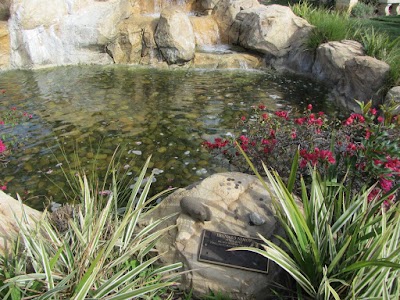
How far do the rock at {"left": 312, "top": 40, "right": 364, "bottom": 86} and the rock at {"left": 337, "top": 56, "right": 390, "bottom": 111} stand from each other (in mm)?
509

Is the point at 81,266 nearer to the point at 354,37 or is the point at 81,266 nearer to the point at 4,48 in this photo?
the point at 354,37

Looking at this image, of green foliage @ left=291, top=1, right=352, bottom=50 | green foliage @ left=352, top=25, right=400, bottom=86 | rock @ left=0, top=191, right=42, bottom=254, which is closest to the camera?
rock @ left=0, top=191, right=42, bottom=254

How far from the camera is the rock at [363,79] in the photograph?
8.45 metres

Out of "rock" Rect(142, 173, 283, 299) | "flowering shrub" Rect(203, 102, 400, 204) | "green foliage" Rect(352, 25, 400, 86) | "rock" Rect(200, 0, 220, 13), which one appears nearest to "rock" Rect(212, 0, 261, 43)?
"rock" Rect(200, 0, 220, 13)

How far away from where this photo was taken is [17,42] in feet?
39.0

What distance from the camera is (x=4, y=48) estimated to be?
38.4 feet

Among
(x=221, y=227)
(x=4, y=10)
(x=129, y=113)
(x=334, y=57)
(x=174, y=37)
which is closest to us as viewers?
(x=221, y=227)

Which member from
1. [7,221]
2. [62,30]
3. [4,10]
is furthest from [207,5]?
[7,221]

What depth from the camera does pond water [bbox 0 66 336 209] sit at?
561 cm

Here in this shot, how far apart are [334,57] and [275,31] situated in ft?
10.6

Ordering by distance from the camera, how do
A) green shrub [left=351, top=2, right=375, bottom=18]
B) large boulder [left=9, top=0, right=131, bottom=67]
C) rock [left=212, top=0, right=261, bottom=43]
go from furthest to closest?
green shrub [left=351, top=2, right=375, bottom=18], rock [left=212, top=0, right=261, bottom=43], large boulder [left=9, top=0, right=131, bottom=67]

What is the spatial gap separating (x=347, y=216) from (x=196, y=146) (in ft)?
12.8

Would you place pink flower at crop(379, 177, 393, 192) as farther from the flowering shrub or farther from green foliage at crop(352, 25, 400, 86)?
green foliage at crop(352, 25, 400, 86)

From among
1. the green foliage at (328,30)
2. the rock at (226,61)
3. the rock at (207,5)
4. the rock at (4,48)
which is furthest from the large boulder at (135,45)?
the green foliage at (328,30)
